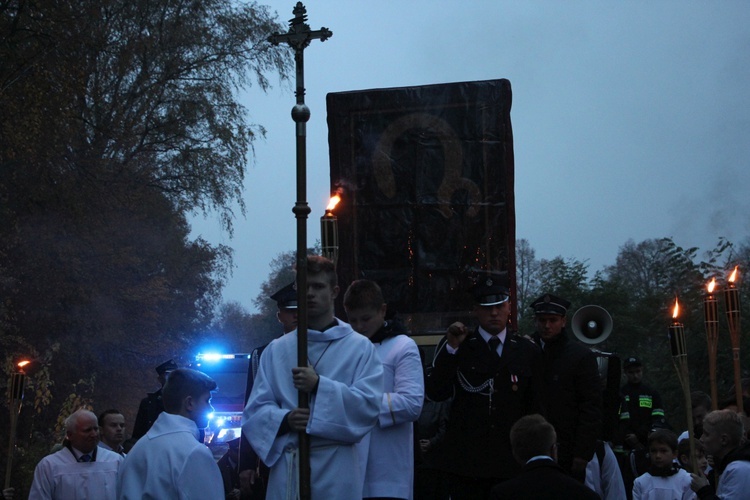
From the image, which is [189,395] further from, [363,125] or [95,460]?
[363,125]

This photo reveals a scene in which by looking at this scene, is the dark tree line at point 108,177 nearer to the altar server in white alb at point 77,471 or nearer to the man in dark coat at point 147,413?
the man in dark coat at point 147,413

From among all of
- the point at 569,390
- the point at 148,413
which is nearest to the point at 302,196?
the point at 569,390

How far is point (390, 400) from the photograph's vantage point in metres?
6.98

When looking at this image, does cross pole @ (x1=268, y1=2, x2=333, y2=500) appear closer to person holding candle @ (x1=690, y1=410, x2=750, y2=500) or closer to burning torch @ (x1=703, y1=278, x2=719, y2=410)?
person holding candle @ (x1=690, y1=410, x2=750, y2=500)

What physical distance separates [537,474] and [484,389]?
200 cm

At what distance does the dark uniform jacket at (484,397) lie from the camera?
7.91 metres

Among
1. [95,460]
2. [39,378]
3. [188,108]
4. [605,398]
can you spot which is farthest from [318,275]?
[188,108]

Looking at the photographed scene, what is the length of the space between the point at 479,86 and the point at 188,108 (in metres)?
19.7

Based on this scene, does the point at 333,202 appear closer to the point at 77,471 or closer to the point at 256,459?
the point at 77,471

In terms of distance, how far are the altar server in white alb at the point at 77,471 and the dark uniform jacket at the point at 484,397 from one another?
2.98m

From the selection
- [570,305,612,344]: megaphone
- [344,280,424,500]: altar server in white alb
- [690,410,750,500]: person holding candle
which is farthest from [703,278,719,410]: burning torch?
[570,305,612,344]: megaphone

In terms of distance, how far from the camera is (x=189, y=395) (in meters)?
6.50

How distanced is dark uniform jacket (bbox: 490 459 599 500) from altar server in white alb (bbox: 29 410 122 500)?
4427 millimetres

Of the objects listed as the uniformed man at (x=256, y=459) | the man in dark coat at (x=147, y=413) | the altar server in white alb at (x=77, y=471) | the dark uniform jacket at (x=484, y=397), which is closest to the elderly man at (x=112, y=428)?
the altar server in white alb at (x=77, y=471)
